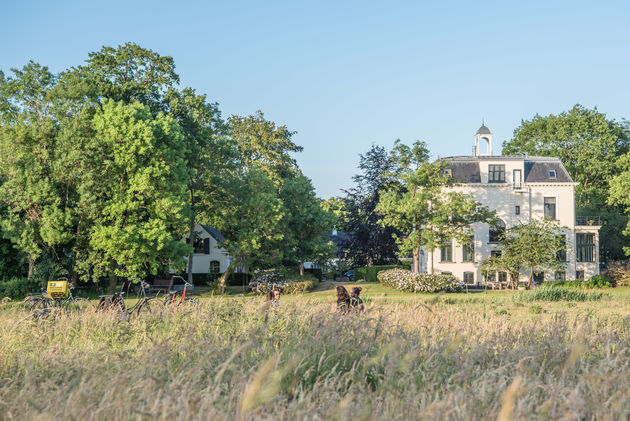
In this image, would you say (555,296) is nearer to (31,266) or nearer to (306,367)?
(306,367)

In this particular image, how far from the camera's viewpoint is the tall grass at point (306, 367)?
4.03 metres

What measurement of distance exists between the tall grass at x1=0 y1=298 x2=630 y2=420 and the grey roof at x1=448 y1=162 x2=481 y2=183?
33.7 metres

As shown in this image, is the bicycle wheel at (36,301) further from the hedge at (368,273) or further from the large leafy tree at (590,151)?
the large leafy tree at (590,151)

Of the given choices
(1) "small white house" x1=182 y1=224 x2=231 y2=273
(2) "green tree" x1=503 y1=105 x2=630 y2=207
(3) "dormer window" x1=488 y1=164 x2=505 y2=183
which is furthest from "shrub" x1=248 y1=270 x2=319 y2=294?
(2) "green tree" x1=503 y1=105 x2=630 y2=207

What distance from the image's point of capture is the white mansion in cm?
4222

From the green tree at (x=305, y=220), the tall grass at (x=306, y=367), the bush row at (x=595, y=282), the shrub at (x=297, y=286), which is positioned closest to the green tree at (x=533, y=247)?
the bush row at (x=595, y=282)

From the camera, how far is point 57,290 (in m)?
17.2

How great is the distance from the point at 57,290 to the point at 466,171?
32.9m

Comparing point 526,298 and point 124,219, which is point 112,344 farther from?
point 124,219

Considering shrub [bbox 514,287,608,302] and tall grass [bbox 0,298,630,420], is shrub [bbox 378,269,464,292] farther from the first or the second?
tall grass [bbox 0,298,630,420]

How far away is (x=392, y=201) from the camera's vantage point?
125 ft

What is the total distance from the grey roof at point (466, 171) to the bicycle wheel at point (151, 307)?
34.7 m

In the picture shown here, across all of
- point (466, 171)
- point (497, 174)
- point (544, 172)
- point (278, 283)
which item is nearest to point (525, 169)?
point (544, 172)

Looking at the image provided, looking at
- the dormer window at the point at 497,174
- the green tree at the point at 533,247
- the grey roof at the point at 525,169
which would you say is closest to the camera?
the green tree at the point at 533,247
